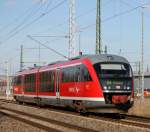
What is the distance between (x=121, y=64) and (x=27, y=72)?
1977 cm

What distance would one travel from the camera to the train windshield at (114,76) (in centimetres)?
2270

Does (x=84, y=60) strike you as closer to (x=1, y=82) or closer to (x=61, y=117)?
(x=61, y=117)

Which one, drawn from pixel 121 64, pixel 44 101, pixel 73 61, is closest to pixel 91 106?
pixel 121 64

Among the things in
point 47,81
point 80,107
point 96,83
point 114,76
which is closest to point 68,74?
point 80,107

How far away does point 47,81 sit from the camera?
1320 inches

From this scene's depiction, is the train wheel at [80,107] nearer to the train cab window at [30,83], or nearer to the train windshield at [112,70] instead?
the train windshield at [112,70]

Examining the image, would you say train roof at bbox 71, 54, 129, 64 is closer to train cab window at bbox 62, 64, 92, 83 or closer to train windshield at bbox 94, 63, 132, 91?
train windshield at bbox 94, 63, 132, 91

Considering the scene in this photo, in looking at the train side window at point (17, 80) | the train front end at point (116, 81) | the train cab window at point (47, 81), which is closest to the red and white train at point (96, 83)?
the train front end at point (116, 81)

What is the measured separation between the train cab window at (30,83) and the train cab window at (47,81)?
298 cm

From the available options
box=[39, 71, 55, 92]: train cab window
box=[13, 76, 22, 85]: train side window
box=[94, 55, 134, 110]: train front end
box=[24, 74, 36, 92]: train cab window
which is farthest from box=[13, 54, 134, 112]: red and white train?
box=[13, 76, 22, 85]: train side window

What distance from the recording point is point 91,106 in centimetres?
2311

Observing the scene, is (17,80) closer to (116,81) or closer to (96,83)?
(96,83)

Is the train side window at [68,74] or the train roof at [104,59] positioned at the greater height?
the train roof at [104,59]

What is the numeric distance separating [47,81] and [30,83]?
6825mm
